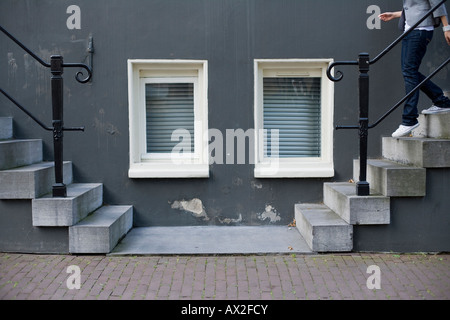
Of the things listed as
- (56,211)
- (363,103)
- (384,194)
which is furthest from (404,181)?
(56,211)

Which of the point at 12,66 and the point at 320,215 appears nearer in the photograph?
the point at 320,215

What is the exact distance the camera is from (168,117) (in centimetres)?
670

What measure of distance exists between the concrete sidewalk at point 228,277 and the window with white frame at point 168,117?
1.69 m

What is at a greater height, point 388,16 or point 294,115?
point 388,16

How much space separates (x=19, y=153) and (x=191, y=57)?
2423 mm

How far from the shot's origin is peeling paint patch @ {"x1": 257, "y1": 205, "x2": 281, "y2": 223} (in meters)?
6.47

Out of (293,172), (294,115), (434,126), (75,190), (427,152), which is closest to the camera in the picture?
(427,152)

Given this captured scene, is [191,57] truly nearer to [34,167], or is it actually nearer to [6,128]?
[34,167]

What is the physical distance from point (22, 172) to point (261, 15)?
3496 mm

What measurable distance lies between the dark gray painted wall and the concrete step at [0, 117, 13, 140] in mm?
123

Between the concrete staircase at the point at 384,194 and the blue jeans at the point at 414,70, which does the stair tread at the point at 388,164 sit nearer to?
the concrete staircase at the point at 384,194

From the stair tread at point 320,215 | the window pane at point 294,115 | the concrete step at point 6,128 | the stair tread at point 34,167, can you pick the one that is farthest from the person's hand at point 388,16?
the concrete step at point 6,128

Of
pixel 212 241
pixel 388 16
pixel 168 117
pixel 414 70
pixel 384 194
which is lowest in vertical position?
pixel 212 241

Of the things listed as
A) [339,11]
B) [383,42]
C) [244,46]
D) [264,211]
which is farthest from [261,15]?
[264,211]
